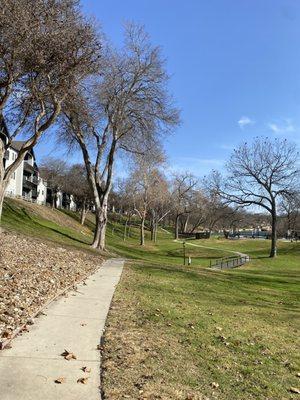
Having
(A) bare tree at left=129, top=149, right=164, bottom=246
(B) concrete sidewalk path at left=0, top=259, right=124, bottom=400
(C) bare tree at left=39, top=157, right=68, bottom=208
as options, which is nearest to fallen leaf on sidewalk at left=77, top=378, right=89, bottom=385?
(B) concrete sidewalk path at left=0, top=259, right=124, bottom=400

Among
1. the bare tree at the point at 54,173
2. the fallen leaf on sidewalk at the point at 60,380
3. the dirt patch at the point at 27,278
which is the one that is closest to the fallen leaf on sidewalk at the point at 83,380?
the fallen leaf on sidewalk at the point at 60,380

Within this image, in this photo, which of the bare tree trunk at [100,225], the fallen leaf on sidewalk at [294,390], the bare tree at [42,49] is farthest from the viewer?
the bare tree trunk at [100,225]

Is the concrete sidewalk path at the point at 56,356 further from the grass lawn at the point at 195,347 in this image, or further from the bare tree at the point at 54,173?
the bare tree at the point at 54,173

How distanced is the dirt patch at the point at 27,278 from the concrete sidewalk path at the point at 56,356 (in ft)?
1.07

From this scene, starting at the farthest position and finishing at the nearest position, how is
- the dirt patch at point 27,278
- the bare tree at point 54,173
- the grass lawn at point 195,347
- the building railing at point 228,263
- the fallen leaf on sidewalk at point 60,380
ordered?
the bare tree at point 54,173 < the building railing at point 228,263 < the dirt patch at point 27,278 < the grass lawn at point 195,347 < the fallen leaf on sidewalk at point 60,380

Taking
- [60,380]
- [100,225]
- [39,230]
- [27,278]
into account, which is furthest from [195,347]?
[39,230]

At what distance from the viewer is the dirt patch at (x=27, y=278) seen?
783cm

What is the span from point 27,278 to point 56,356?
5070mm

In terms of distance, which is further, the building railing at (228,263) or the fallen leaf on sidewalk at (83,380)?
the building railing at (228,263)

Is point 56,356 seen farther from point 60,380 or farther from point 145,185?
point 145,185

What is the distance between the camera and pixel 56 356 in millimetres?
6074

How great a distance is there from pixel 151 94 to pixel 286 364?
2244 centimetres

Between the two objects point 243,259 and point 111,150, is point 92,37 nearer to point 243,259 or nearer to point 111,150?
point 111,150

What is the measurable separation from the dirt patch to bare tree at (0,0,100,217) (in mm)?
2659
